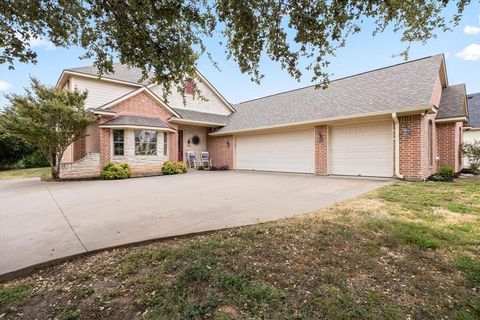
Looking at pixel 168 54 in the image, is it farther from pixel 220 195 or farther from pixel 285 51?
pixel 220 195

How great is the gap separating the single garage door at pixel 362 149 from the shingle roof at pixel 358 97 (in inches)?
33.8

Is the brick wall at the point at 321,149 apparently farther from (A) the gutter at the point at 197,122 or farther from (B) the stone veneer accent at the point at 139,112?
(B) the stone veneer accent at the point at 139,112

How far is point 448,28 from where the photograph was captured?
3477mm

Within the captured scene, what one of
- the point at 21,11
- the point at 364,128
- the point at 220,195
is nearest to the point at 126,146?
the point at 220,195

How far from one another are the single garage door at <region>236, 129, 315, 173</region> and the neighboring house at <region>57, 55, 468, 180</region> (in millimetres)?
56

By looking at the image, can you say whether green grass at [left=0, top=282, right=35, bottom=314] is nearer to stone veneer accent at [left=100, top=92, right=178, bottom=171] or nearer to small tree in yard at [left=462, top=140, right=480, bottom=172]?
stone veneer accent at [left=100, top=92, right=178, bottom=171]

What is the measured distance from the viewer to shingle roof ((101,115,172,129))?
12.2 meters

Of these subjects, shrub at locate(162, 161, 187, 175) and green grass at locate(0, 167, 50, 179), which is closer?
shrub at locate(162, 161, 187, 175)

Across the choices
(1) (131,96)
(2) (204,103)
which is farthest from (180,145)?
(1) (131,96)

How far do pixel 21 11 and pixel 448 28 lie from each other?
5996mm

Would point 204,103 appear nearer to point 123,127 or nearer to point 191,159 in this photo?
point 191,159

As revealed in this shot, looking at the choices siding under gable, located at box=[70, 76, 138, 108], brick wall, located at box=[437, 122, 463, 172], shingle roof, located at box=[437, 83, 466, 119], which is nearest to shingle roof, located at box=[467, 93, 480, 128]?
shingle roof, located at box=[437, 83, 466, 119]

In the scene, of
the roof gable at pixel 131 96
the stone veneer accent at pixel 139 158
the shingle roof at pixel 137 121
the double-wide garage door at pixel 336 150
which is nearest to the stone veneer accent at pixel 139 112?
the roof gable at pixel 131 96

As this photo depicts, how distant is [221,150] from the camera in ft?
55.9
